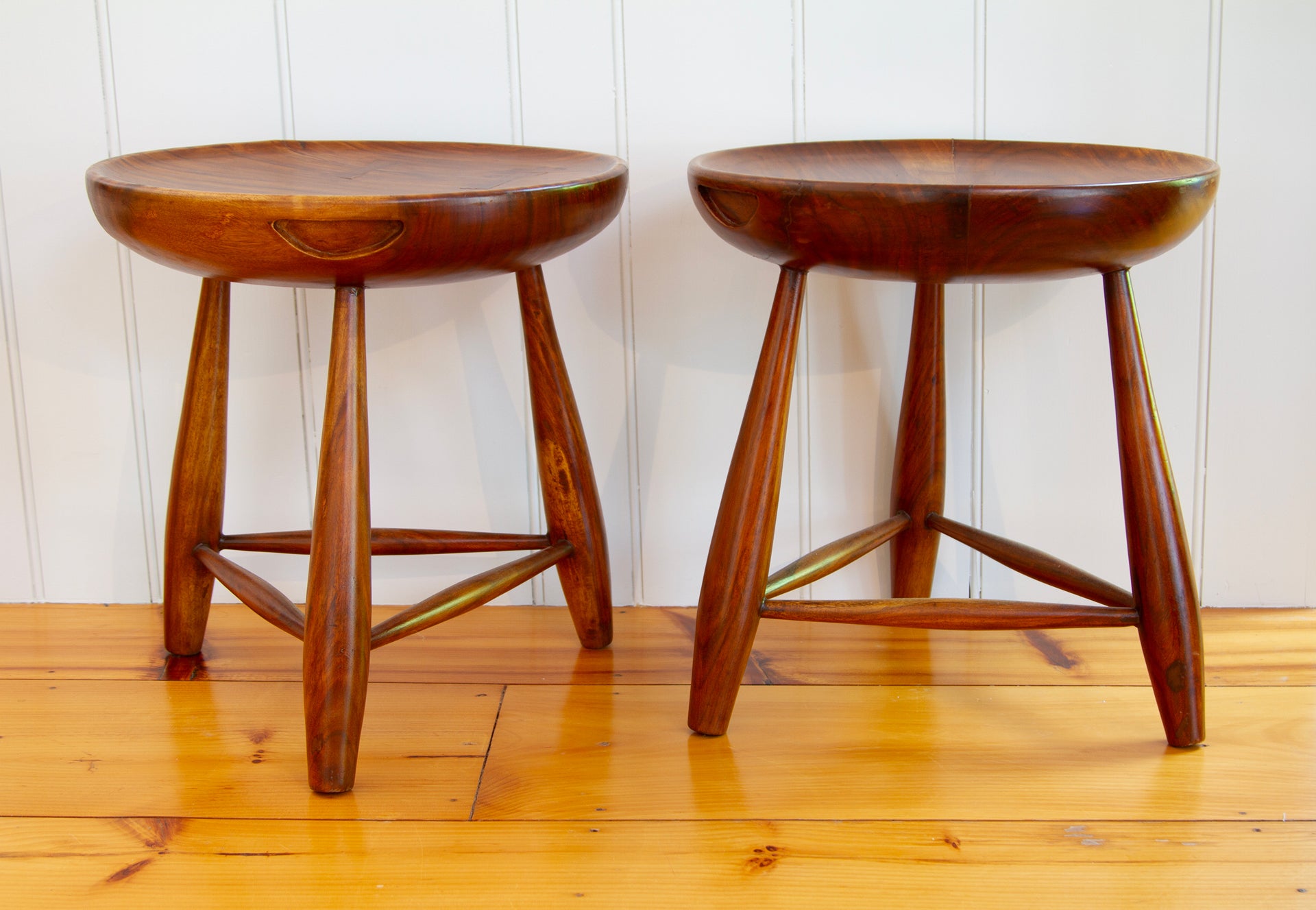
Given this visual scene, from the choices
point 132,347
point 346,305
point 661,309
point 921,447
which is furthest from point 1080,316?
point 132,347

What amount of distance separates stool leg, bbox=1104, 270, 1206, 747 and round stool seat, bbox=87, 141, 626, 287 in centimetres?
47

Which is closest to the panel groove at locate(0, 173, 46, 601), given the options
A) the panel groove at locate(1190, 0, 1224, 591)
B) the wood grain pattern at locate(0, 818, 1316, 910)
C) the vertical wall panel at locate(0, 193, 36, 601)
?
the vertical wall panel at locate(0, 193, 36, 601)

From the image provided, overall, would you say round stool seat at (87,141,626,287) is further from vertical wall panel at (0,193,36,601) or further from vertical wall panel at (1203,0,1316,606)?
vertical wall panel at (1203,0,1316,606)

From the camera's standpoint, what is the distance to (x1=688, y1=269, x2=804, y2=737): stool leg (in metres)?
1.04

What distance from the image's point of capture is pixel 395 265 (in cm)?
90

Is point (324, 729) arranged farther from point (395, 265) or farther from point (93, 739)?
point (395, 265)

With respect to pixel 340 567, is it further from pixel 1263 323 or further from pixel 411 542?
pixel 1263 323

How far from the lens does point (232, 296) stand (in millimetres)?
1353

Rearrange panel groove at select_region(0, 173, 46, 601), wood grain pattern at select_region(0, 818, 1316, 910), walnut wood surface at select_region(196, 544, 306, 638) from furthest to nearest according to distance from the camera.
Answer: panel groove at select_region(0, 173, 46, 601)
walnut wood surface at select_region(196, 544, 306, 638)
wood grain pattern at select_region(0, 818, 1316, 910)

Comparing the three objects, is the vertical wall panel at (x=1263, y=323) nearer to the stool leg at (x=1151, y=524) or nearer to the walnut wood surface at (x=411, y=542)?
the stool leg at (x=1151, y=524)

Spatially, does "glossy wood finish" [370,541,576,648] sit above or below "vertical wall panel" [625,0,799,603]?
below

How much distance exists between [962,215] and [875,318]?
46 centimetres

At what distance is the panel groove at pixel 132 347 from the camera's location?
1.29m

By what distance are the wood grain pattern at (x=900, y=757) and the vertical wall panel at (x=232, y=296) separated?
441 millimetres
